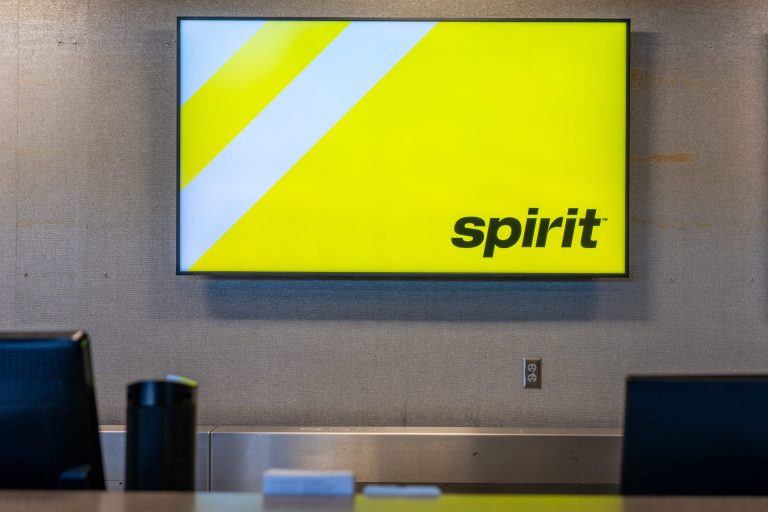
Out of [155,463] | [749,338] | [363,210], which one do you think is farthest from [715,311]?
[155,463]

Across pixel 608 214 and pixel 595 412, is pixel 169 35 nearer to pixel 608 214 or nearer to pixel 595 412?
pixel 608 214

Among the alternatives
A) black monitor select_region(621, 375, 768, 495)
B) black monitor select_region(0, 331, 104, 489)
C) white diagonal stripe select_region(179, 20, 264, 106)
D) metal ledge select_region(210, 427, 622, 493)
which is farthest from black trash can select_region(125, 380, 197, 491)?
white diagonal stripe select_region(179, 20, 264, 106)

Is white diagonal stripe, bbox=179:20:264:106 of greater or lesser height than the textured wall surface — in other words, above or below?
above

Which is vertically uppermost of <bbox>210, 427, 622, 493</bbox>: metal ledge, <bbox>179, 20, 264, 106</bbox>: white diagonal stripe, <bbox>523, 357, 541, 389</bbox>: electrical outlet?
<bbox>179, 20, 264, 106</bbox>: white diagonal stripe

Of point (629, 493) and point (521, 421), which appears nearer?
point (629, 493)

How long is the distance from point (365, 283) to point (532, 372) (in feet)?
2.20

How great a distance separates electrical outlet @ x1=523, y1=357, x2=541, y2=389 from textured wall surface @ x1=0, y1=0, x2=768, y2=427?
3cm

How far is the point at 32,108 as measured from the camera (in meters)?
2.70

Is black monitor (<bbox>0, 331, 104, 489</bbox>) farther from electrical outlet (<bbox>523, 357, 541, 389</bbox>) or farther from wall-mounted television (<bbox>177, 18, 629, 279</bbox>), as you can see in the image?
electrical outlet (<bbox>523, 357, 541, 389</bbox>)

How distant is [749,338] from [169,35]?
2.33 metres

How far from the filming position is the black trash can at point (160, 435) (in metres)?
1.28

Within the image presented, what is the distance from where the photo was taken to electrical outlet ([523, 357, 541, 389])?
267cm

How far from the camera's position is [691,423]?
4.00 ft

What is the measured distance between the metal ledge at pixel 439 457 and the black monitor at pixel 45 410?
1191mm
